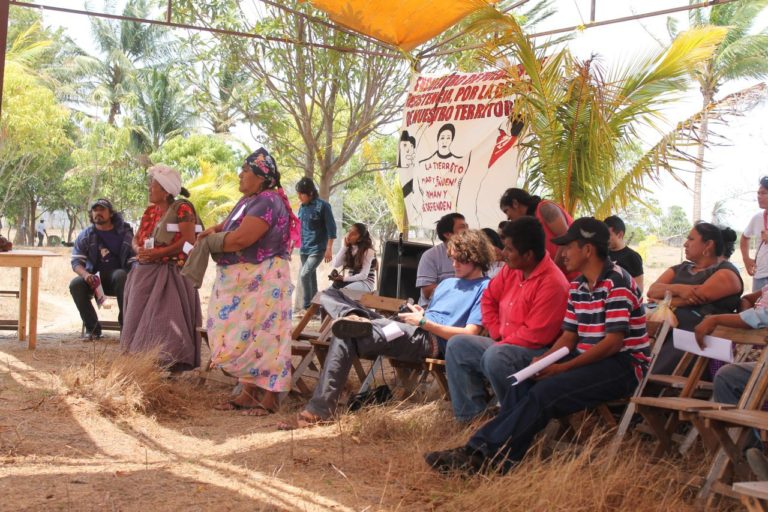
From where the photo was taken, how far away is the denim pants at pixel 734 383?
4453 mm

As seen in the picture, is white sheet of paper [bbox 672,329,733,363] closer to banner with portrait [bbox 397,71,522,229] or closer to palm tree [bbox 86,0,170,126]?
banner with portrait [bbox 397,71,522,229]

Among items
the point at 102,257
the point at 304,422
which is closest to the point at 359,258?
the point at 102,257

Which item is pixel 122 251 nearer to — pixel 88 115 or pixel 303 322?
pixel 303 322

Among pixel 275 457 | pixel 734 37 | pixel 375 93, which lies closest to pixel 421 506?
pixel 275 457

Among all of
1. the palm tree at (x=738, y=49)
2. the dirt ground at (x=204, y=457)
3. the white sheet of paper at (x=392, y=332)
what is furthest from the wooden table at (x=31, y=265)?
the palm tree at (x=738, y=49)

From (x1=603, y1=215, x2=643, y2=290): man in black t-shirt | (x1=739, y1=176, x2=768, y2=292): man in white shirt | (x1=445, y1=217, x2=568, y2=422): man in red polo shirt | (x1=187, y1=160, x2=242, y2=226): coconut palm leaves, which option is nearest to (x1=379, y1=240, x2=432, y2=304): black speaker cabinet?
(x1=603, y1=215, x2=643, y2=290): man in black t-shirt

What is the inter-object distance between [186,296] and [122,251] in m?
2.64

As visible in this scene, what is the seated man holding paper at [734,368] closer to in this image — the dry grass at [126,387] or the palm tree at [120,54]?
the dry grass at [126,387]

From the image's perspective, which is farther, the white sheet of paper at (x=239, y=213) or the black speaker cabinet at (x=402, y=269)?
the black speaker cabinet at (x=402, y=269)

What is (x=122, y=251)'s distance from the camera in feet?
32.1

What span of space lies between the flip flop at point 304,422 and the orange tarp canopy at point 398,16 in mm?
4059

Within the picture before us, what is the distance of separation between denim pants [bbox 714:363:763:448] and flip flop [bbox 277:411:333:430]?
2340 millimetres

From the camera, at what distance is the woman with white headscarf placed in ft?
23.8

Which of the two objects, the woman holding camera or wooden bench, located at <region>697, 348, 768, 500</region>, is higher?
the woman holding camera
